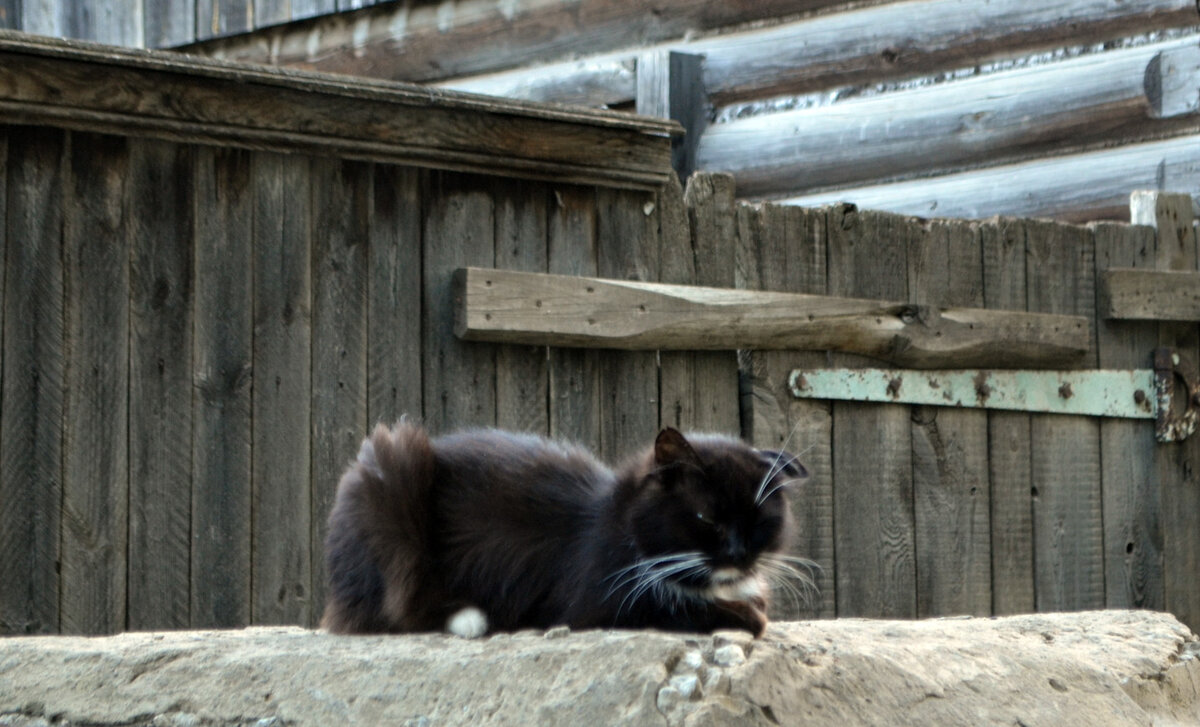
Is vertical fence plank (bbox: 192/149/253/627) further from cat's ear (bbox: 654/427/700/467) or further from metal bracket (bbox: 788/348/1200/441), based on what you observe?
metal bracket (bbox: 788/348/1200/441)

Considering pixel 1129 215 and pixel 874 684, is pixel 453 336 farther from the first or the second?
pixel 1129 215

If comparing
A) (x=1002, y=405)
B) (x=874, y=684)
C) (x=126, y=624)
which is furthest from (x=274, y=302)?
(x=1002, y=405)

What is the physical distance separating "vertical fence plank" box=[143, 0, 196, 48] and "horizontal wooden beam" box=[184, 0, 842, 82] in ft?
0.40

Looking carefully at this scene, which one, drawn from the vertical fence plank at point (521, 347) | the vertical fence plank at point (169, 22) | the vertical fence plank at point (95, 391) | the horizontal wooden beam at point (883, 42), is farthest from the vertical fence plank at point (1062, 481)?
the vertical fence plank at point (169, 22)

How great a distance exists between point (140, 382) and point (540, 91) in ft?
11.6

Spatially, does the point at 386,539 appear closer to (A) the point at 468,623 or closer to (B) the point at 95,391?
(A) the point at 468,623

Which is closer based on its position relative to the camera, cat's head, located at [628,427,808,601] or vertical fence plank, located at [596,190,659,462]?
cat's head, located at [628,427,808,601]

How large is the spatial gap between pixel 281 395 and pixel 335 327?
11.6 inches

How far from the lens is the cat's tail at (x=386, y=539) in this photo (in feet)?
11.0

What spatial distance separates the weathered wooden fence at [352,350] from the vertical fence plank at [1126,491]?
0.02 m

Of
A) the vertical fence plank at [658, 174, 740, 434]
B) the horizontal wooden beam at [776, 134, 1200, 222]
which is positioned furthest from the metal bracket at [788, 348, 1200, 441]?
the horizontal wooden beam at [776, 134, 1200, 222]

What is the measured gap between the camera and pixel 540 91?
7.41 metres

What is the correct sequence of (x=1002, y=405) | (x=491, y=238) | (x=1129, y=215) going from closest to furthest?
(x=491, y=238), (x=1002, y=405), (x=1129, y=215)

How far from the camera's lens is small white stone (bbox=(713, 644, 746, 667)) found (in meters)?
2.67
